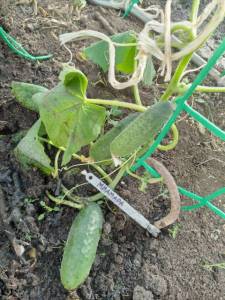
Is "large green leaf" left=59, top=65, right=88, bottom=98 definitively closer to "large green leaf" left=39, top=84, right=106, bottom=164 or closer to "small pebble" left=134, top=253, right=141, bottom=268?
"large green leaf" left=39, top=84, right=106, bottom=164

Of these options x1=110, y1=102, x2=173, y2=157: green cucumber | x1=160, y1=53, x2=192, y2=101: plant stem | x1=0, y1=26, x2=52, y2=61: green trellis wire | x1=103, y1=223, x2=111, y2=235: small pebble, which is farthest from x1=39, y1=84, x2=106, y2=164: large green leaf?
x1=0, y1=26, x2=52, y2=61: green trellis wire

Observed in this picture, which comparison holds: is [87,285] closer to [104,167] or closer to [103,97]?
[104,167]

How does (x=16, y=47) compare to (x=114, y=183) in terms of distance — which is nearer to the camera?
(x=114, y=183)

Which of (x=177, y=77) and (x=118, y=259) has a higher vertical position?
(x=177, y=77)

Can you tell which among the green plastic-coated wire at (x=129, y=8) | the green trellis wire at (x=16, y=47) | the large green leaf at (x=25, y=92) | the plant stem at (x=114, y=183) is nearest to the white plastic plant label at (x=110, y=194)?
the plant stem at (x=114, y=183)

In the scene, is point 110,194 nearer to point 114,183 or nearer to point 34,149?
point 114,183

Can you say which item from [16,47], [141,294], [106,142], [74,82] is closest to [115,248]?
[141,294]

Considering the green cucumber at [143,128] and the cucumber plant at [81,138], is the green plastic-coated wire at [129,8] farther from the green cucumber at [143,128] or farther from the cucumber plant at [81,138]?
the green cucumber at [143,128]
